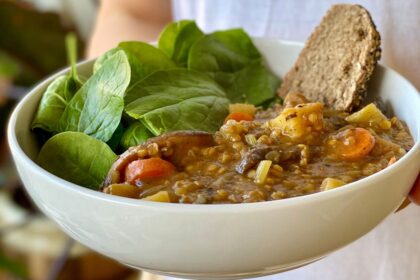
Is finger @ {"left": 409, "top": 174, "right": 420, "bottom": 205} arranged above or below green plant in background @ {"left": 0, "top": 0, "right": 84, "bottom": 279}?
above

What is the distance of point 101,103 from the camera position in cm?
86

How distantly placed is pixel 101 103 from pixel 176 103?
0.10m

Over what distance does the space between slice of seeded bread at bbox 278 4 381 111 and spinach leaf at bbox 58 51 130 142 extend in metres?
0.27

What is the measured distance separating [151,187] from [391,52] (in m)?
0.48

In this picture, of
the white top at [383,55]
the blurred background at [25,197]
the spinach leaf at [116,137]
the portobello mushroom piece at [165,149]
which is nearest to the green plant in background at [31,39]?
the blurred background at [25,197]

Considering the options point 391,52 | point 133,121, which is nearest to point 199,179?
point 133,121

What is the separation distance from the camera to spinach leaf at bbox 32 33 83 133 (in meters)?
0.89

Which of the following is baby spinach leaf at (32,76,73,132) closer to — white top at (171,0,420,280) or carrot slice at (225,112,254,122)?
carrot slice at (225,112,254,122)

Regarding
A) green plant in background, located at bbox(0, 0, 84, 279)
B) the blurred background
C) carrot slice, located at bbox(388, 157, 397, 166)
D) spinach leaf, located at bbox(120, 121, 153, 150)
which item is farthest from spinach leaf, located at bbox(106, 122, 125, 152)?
green plant in background, located at bbox(0, 0, 84, 279)

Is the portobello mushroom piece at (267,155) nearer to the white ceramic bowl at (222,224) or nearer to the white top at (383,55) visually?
the white ceramic bowl at (222,224)

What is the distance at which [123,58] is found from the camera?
2.90 feet

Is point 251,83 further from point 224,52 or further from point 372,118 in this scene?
point 372,118

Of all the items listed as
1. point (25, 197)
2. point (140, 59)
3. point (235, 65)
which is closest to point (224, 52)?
point (235, 65)

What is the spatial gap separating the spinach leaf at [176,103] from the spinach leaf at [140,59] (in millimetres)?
38
